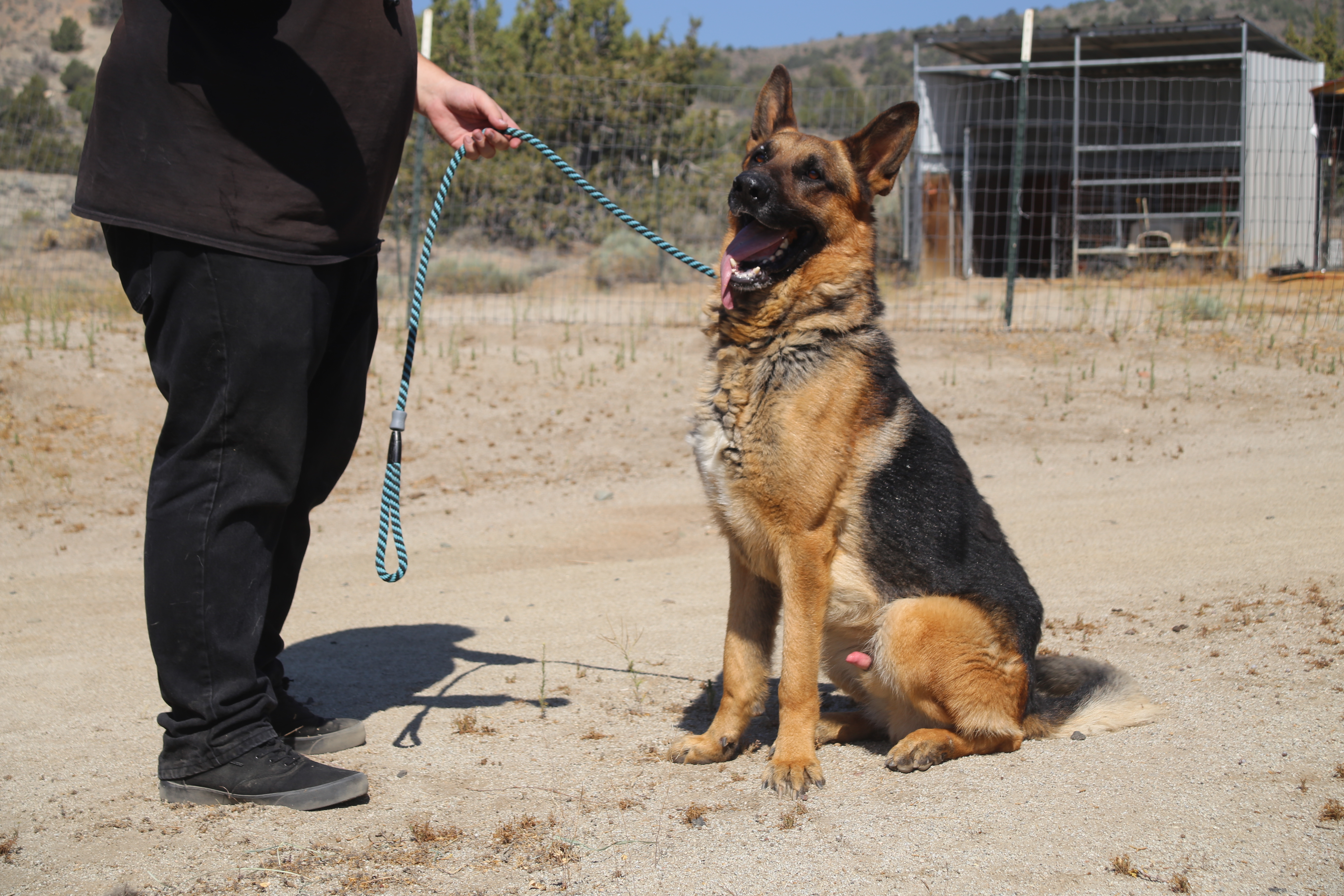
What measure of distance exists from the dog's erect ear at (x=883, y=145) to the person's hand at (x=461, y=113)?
1.19 metres

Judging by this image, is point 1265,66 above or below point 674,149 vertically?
above

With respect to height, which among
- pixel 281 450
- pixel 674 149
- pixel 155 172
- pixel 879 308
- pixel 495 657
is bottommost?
pixel 495 657

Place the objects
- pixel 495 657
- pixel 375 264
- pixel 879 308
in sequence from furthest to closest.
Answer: pixel 495 657 → pixel 879 308 → pixel 375 264

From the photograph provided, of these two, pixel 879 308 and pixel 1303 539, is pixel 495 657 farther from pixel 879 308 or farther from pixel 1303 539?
pixel 1303 539

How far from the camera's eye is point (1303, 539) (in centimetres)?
517

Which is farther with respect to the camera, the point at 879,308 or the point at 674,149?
the point at 674,149

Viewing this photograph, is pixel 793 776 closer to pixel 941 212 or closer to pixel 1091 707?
pixel 1091 707

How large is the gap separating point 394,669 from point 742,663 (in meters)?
1.71

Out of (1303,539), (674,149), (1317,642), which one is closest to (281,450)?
(1317,642)

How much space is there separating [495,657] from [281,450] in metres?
1.83

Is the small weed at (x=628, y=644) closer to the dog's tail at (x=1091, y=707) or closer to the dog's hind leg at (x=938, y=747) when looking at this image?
the dog's hind leg at (x=938, y=747)

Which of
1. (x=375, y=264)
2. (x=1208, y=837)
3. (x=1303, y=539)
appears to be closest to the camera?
(x=1208, y=837)

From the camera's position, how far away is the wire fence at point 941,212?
39.3 ft

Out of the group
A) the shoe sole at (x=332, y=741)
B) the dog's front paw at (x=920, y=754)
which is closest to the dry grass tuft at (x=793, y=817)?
the dog's front paw at (x=920, y=754)
